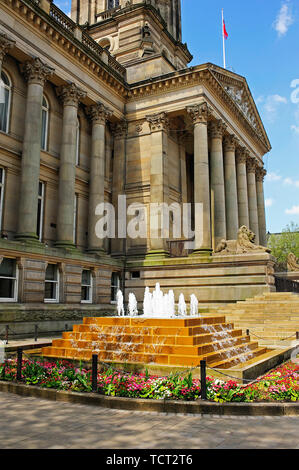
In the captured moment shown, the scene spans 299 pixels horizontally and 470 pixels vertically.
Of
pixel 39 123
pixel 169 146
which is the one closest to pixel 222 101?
pixel 169 146

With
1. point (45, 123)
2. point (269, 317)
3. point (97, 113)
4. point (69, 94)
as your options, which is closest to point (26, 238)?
point (45, 123)

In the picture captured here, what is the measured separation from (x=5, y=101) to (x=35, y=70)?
2.56 metres

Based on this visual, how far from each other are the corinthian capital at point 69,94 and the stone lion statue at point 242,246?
14.0m

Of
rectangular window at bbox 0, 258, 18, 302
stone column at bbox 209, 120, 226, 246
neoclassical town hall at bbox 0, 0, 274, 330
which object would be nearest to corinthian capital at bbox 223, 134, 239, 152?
neoclassical town hall at bbox 0, 0, 274, 330

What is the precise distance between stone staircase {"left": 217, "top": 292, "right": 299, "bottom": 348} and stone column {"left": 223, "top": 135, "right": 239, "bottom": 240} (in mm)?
11697

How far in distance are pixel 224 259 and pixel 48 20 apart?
18.5m

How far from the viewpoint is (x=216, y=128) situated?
106 ft

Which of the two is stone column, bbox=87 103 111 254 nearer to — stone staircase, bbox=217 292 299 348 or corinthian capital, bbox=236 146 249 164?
stone staircase, bbox=217 292 299 348

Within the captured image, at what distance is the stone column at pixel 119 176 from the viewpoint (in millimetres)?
30375

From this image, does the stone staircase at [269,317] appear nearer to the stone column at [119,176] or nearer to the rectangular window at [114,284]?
the rectangular window at [114,284]

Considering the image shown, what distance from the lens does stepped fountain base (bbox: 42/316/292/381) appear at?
33.8 ft

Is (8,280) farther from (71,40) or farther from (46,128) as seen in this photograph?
(71,40)

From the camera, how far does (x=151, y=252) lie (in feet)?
93.6
